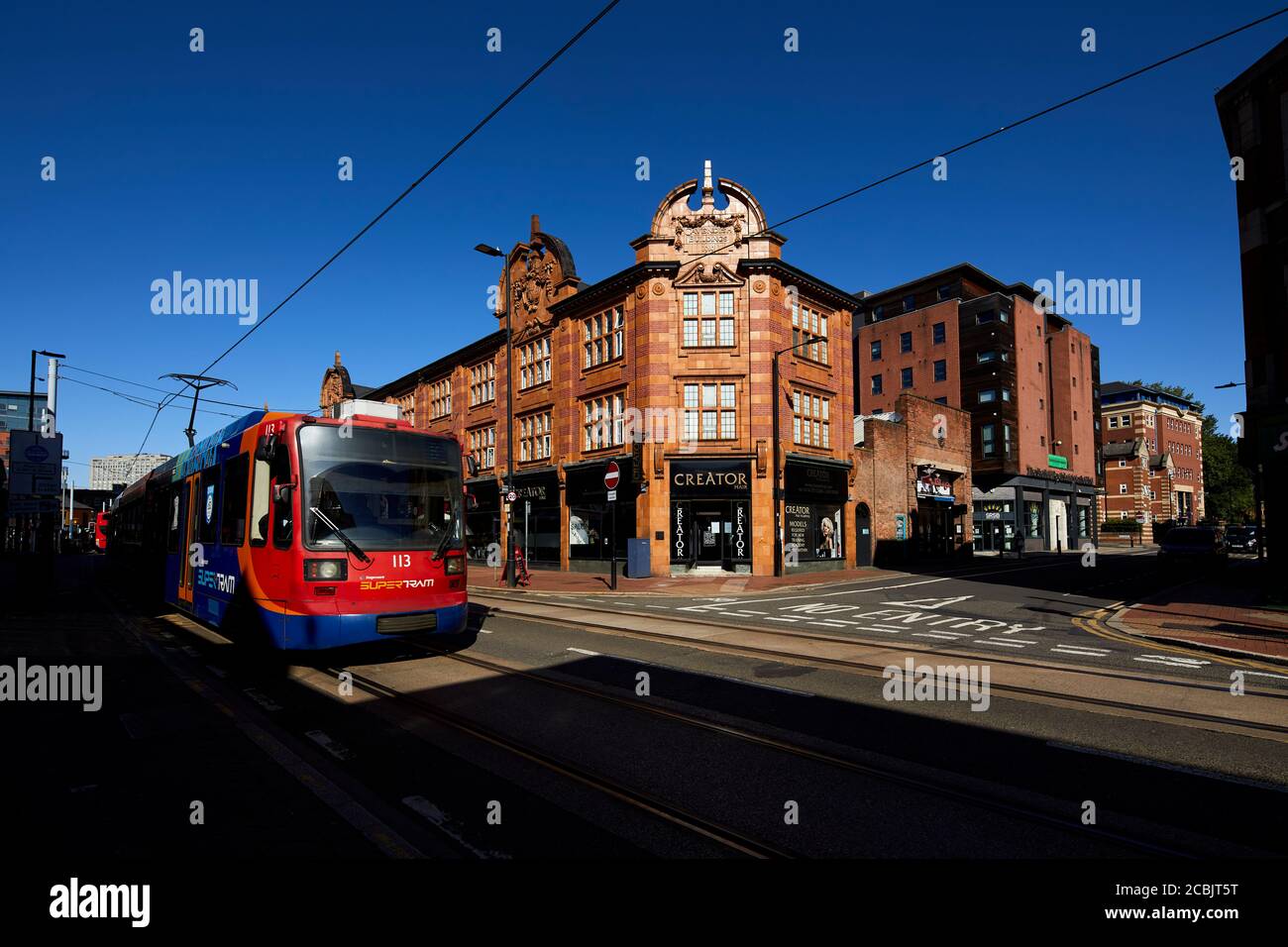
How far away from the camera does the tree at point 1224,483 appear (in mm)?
80625

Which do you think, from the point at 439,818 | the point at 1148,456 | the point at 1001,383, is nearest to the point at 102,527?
the point at 439,818

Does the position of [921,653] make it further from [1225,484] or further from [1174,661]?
[1225,484]

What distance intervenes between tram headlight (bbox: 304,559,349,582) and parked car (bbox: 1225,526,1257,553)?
59.2 meters

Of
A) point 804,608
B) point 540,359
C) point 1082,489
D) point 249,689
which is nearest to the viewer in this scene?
point 249,689

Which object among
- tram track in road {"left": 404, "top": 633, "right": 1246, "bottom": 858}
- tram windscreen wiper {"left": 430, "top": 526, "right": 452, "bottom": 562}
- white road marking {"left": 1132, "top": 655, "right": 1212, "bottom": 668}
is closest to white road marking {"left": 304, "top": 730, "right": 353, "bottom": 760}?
tram track in road {"left": 404, "top": 633, "right": 1246, "bottom": 858}

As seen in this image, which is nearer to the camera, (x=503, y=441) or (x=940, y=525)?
(x=503, y=441)

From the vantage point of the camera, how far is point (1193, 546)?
997 inches

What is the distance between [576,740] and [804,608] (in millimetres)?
11228

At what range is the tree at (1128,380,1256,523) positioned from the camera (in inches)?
3174

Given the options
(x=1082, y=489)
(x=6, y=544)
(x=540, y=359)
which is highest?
(x=540, y=359)

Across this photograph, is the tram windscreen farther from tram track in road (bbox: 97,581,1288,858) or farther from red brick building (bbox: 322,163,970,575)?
red brick building (bbox: 322,163,970,575)

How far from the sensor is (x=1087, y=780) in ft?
16.0
